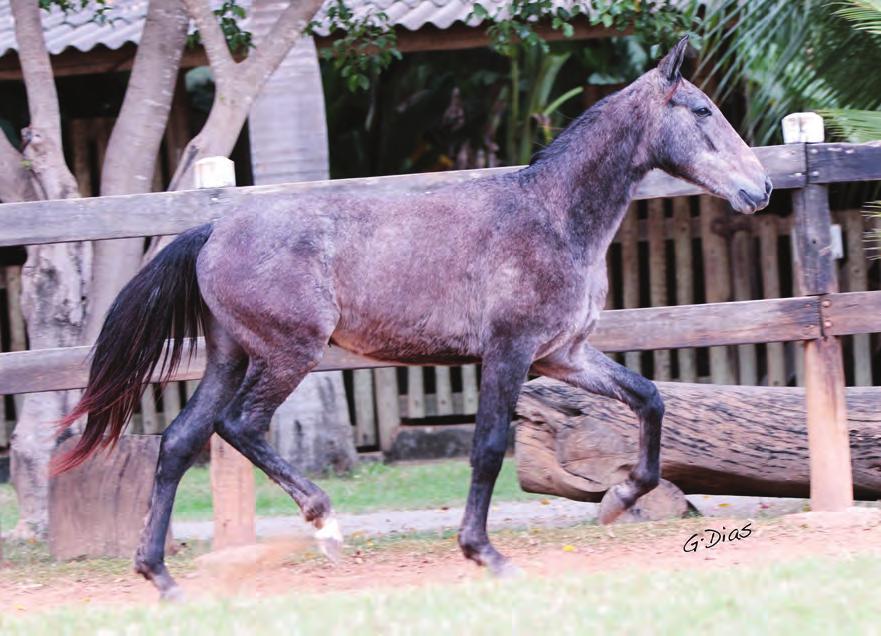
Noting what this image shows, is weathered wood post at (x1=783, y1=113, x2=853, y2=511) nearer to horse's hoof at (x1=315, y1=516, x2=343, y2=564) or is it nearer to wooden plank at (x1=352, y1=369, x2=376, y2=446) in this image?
horse's hoof at (x1=315, y1=516, x2=343, y2=564)

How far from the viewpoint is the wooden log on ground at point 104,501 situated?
654cm

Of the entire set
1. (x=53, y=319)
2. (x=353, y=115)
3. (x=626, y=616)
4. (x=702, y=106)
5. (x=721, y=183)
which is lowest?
(x=626, y=616)

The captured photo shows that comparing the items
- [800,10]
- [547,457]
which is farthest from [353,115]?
[547,457]

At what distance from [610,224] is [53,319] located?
3461 mm

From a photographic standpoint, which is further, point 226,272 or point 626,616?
point 226,272

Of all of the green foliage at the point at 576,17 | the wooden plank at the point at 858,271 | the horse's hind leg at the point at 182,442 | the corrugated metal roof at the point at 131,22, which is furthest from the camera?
the wooden plank at the point at 858,271

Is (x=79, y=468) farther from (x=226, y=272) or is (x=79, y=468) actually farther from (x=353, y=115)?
(x=353, y=115)

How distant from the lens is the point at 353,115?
42.5 ft

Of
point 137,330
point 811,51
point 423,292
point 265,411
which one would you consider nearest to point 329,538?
point 265,411

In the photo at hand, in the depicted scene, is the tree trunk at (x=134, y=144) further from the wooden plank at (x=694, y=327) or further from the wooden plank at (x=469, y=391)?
the wooden plank at (x=469, y=391)

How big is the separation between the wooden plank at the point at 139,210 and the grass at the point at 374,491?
3030mm

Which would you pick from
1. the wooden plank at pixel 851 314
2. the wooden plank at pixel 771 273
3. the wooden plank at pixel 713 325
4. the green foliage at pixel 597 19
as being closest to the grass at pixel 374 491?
the wooden plank at pixel 771 273

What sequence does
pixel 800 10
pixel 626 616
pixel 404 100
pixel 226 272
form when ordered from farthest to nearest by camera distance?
pixel 404 100, pixel 800 10, pixel 226 272, pixel 626 616

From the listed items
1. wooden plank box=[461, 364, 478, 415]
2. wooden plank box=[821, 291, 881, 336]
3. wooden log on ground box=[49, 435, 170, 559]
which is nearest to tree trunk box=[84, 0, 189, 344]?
wooden log on ground box=[49, 435, 170, 559]
